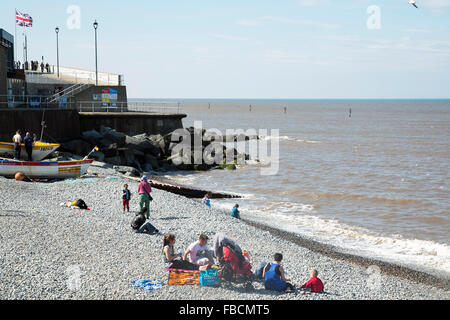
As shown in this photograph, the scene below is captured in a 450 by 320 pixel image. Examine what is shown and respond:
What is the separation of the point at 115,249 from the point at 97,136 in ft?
77.2

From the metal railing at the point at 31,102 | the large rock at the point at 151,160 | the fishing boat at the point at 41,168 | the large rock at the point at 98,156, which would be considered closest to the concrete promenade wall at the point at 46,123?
the metal railing at the point at 31,102

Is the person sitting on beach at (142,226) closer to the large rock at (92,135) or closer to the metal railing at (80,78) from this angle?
the large rock at (92,135)

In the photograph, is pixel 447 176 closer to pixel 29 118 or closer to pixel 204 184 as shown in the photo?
pixel 204 184

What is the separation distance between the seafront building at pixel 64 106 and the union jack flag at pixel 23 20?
225 centimetres

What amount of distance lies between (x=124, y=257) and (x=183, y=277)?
2076 mm

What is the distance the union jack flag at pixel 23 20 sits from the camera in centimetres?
4478

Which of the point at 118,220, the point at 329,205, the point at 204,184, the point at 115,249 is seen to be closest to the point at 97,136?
the point at 204,184

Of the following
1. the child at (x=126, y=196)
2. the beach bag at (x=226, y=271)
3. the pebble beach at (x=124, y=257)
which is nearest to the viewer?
the pebble beach at (x=124, y=257)

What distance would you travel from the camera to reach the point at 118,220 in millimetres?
16406

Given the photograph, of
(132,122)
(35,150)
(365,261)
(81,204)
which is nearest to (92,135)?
(132,122)

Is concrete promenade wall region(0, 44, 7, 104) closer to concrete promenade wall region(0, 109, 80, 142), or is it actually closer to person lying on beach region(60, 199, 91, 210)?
concrete promenade wall region(0, 109, 80, 142)

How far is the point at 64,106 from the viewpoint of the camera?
37.4 metres

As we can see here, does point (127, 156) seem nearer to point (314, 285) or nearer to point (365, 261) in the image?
point (365, 261)

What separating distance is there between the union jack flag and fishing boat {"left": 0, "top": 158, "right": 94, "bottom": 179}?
25.2 meters
